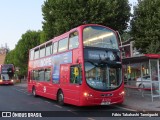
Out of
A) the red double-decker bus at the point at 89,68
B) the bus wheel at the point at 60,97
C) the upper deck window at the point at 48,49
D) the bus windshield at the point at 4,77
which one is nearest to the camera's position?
the red double-decker bus at the point at 89,68

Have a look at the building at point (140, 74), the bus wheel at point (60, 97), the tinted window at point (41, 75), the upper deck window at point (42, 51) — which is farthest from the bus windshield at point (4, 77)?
the bus wheel at point (60, 97)

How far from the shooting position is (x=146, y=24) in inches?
931

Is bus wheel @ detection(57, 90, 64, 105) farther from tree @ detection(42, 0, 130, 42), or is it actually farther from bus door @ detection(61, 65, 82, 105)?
tree @ detection(42, 0, 130, 42)

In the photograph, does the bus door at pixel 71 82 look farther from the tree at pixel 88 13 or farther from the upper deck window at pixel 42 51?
the tree at pixel 88 13

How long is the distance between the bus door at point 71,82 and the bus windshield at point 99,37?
1.39 meters

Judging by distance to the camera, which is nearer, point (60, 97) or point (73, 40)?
point (73, 40)

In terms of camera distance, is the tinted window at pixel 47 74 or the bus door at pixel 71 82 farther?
the tinted window at pixel 47 74

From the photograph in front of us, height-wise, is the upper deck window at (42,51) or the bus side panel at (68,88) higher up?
the upper deck window at (42,51)

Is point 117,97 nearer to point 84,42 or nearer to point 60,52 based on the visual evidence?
point 84,42

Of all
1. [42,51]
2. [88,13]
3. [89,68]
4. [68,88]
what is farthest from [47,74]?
[88,13]

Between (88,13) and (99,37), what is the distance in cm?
911

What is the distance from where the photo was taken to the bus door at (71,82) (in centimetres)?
1416

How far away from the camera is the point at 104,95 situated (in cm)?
1391

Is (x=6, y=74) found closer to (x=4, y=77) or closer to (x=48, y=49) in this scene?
(x=4, y=77)
